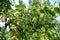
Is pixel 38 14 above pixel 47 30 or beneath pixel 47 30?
above

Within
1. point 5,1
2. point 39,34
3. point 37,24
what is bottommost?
point 39,34

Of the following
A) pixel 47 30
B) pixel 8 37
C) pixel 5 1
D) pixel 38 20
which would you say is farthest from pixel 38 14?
pixel 5 1

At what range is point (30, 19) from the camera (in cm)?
210

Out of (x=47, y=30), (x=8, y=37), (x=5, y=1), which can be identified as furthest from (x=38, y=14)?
(x=5, y=1)

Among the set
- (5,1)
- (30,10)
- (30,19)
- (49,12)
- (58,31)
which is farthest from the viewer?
(58,31)

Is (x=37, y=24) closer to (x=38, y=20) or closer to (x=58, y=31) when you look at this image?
(x=38, y=20)

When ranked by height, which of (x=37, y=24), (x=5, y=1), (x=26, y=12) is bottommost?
(x=37, y=24)

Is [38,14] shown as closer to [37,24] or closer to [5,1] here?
[37,24]

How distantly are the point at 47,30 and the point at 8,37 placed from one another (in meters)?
0.46

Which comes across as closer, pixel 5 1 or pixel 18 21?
pixel 18 21

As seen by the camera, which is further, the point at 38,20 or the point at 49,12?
the point at 38,20

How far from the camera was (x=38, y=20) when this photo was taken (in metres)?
1.99

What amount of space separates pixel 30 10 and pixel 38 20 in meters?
0.15

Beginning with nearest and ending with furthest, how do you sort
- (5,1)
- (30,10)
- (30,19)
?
(30,10), (30,19), (5,1)
